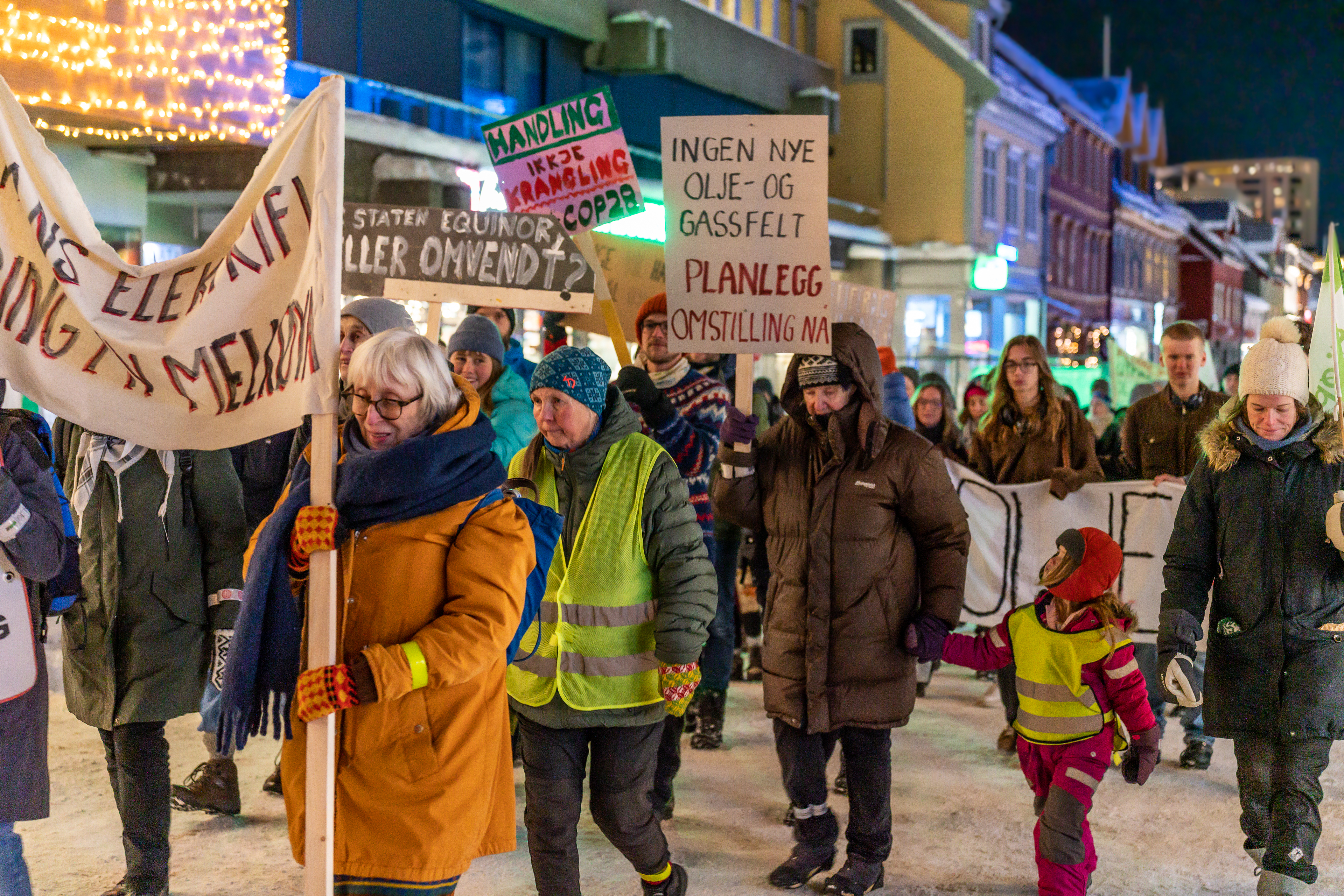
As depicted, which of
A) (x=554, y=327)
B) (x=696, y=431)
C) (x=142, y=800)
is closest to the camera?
(x=142, y=800)

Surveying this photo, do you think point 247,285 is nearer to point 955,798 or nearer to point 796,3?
point 955,798

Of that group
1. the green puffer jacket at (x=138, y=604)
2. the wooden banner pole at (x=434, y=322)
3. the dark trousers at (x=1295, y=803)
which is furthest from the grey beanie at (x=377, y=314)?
the dark trousers at (x=1295, y=803)

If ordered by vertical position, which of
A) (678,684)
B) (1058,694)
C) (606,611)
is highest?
(606,611)

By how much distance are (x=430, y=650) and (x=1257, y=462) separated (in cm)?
323

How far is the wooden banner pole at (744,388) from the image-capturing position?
5.08 meters

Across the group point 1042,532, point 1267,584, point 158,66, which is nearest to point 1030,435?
point 1042,532

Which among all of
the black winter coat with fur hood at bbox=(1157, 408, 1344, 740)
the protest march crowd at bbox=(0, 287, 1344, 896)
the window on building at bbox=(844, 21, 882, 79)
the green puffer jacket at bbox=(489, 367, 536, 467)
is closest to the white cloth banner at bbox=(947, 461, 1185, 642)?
the black winter coat with fur hood at bbox=(1157, 408, 1344, 740)

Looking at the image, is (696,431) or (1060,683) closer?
(1060,683)

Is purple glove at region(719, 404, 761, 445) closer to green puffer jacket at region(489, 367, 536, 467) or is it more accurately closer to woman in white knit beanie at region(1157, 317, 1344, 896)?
green puffer jacket at region(489, 367, 536, 467)

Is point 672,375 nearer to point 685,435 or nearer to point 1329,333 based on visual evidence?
point 685,435

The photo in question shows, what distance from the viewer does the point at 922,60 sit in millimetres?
31250

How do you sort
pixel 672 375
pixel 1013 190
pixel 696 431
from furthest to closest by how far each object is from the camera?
pixel 1013 190 → pixel 672 375 → pixel 696 431

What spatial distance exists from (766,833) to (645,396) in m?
2.01

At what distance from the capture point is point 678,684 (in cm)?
425
